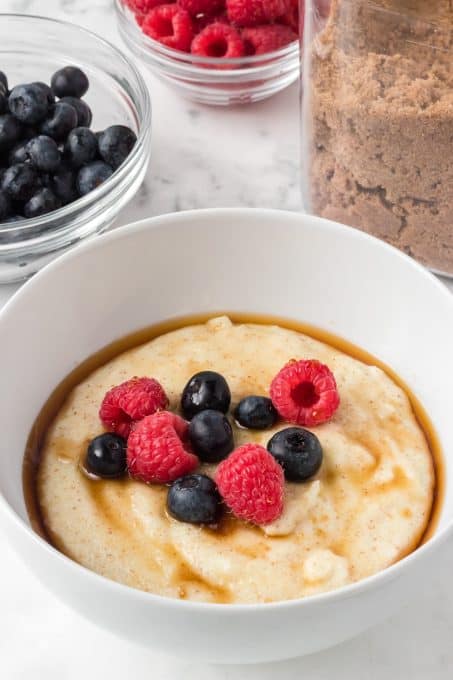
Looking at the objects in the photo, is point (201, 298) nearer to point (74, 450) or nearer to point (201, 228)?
point (201, 228)

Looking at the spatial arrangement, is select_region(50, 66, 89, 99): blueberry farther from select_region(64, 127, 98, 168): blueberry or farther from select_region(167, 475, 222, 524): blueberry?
select_region(167, 475, 222, 524): blueberry

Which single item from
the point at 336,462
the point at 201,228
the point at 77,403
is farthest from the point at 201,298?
the point at 336,462

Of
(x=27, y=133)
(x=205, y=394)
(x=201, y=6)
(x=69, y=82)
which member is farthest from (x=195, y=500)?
(x=201, y=6)

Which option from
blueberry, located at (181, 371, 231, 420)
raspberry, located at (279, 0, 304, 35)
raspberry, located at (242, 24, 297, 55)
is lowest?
blueberry, located at (181, 371, 231, 420)

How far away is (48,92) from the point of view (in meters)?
1.85

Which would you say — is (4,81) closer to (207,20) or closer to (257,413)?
(207,20)

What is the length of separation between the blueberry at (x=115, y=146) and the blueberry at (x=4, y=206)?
0.63ft

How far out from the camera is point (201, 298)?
1.56m

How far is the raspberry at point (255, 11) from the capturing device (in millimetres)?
1898

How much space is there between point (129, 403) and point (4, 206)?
0.55m

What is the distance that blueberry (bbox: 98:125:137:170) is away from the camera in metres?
1.80

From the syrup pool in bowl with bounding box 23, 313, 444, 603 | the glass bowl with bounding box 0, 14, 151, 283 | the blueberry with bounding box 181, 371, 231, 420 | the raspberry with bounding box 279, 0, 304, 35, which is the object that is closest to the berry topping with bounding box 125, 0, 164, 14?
the glass bowl with bounding box 0, 14, 151, 283

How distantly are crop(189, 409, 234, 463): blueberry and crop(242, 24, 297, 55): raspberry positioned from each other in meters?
0.90

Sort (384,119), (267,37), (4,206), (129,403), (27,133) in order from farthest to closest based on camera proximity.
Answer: (267,37)
(27,133)
(4,206)
(384,119)
(129,403)
